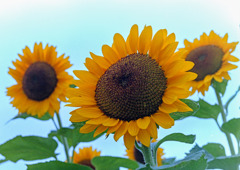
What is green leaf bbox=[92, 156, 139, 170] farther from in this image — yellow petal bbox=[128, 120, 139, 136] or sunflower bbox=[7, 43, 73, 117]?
sunflower bbox=[7, 43, 73, 117]

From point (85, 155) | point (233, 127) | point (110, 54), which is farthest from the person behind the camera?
point (85, 155)

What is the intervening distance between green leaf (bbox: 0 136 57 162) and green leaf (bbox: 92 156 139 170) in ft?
2.21

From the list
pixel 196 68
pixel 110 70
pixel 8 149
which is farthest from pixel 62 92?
pixel 110 70

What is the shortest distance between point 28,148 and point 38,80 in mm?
618

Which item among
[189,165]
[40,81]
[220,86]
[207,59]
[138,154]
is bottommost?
[189,165]

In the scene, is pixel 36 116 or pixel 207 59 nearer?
pixel 207 59

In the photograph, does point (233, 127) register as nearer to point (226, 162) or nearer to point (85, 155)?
point (226, 162)

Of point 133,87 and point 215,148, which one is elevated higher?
point 133,87

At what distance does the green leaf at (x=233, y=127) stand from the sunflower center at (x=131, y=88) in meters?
0.86

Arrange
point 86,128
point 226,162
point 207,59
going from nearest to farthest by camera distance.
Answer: point 86,128 < point 226,162 < point 207,59

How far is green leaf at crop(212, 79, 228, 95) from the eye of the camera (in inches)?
81.7

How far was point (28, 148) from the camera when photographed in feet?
6.84

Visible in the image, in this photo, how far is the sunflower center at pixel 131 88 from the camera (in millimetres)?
1103

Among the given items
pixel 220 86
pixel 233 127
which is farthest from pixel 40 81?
pixel 233 127
